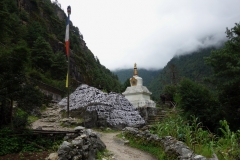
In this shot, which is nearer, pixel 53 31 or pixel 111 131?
pixel 111 131

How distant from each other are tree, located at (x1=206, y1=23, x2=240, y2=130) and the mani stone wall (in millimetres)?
5644

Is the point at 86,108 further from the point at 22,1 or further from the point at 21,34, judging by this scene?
the point at 22,1

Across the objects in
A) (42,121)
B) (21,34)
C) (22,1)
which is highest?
(22,1)

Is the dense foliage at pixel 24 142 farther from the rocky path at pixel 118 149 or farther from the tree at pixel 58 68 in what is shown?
the tree at pixel 58 68

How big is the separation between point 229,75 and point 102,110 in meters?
8.29

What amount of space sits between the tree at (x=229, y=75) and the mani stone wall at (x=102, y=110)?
18.5ft

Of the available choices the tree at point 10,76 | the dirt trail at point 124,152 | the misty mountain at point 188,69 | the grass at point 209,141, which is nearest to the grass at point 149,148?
the dirt trail at point 124,152

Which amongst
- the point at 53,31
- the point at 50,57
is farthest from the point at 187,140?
the point at 53,31

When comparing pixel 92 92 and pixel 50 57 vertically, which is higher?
pixel 50 57

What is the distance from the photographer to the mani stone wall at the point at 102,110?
15.6 meters

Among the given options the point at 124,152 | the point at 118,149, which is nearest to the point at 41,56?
the point at 118,149

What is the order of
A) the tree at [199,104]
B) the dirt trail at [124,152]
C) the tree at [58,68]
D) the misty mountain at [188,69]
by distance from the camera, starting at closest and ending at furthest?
1. the dirt trail at [124,152]
2. the tree at [199,104]
3. the tree at [58,68]
4. the misty mountain at [188,69]

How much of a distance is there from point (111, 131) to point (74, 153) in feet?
26.1

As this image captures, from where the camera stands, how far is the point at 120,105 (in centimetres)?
1766
